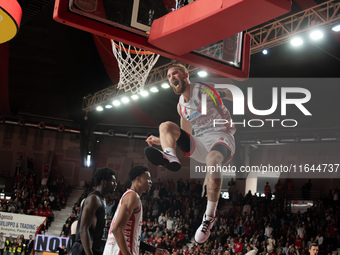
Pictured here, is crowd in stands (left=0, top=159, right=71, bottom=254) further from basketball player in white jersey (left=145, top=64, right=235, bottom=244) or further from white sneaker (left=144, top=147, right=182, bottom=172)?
white sneaker (left=144, top=147, right=182, bottom=172)

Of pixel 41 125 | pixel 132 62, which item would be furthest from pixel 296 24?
pixel 41 125

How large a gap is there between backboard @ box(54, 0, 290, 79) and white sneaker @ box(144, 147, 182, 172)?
1149 mm

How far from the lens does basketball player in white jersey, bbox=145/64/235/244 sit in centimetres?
548

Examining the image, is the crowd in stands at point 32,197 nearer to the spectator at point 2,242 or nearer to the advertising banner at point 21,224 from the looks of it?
the spectator at point 2,242

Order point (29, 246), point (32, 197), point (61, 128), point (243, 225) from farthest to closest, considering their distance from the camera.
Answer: point (61, 128), point (32, 197), point (29, 246), point (243, 225)

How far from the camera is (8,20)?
5.11 m

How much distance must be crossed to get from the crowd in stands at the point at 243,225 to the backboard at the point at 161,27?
7281 millimetres

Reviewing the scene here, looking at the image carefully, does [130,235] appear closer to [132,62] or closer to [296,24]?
[132,62]

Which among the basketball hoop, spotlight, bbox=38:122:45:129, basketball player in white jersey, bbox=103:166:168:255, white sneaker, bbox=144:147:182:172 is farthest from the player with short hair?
spotlight, bbox=38:122:45:129

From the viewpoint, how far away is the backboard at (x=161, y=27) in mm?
4305

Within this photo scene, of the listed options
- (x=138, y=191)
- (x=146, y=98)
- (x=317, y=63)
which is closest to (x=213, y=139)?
(x=138, y=191)

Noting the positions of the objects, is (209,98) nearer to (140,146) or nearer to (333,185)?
(333,185)

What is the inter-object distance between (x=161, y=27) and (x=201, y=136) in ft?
5.46

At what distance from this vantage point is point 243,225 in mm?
14352
